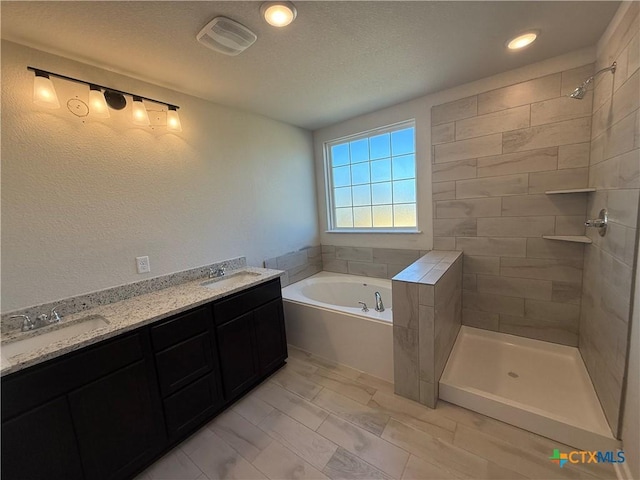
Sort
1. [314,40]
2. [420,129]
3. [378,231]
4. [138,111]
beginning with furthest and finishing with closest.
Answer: [378,231] → [420,129] → [138,111] → [314,40]

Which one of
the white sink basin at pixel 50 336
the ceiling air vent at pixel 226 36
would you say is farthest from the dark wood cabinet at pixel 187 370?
the ceiling air vent at pixel 226 36

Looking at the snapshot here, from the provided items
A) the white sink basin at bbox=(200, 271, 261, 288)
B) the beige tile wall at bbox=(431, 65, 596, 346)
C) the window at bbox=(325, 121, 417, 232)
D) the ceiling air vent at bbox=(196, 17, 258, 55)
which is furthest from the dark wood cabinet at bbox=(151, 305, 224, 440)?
the beige tile wall at bbox=(431, 65, 596, 346)

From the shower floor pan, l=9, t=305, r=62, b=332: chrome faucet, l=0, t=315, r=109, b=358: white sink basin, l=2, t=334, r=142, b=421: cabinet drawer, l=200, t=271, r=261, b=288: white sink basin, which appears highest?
l=9, t=305, r=62, b=332: chrome faucet

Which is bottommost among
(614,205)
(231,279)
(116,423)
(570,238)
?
(116,423)

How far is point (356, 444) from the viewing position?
1.54m

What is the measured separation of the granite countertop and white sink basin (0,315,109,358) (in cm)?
1

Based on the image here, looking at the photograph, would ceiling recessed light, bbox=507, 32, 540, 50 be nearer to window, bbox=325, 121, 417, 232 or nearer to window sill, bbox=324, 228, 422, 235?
window, bbox=325, 121, 417, 232

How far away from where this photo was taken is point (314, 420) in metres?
1.73

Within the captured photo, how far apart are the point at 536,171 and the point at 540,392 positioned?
1.68m

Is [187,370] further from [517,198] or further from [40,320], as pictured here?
[517,198]

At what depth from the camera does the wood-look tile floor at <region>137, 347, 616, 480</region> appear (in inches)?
54.1

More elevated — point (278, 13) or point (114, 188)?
point (278, 13)

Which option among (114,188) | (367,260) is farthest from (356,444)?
(114,188)

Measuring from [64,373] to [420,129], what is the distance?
3.11m
